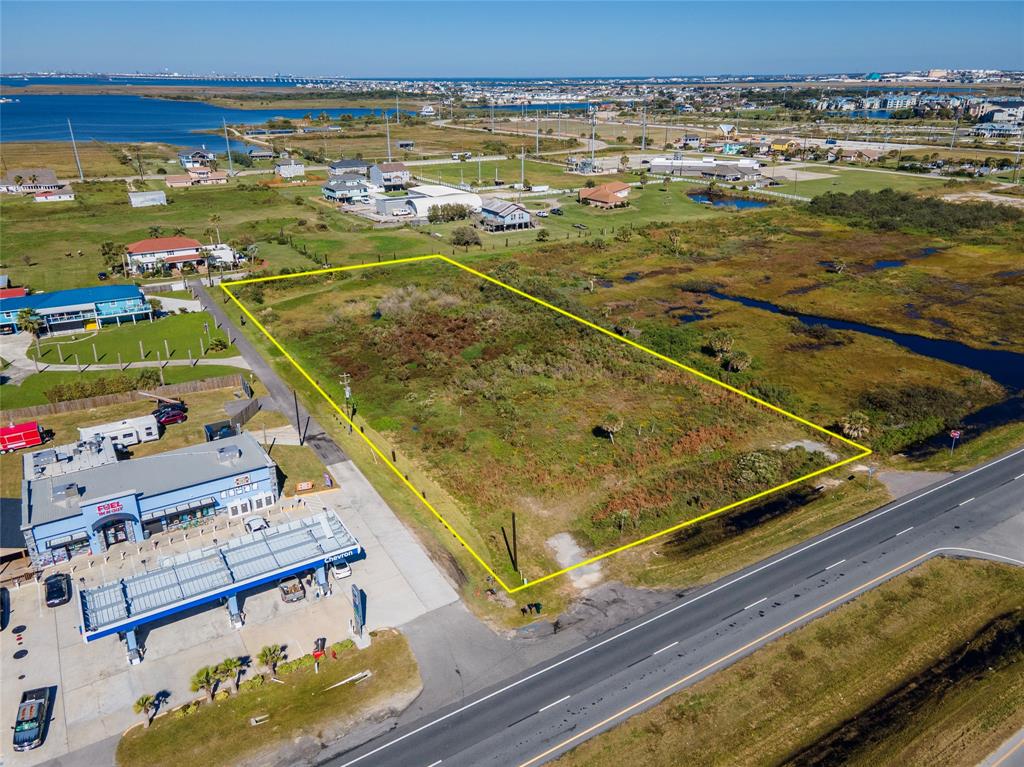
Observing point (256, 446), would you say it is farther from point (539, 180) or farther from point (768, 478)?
point (539, 180)

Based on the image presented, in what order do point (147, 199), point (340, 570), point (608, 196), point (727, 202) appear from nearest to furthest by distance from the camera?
point (340, 570)
point (147, 199)
point (608, 196)
point (727, 202)

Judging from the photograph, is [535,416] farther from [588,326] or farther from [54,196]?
[54,196]

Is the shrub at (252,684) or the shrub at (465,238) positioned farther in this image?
the shrub at (465,238)

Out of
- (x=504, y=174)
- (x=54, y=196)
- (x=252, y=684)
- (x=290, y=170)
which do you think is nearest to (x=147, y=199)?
(x=54, y=196)

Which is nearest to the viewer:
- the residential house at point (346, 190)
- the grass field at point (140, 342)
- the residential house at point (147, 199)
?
the grass field at point (140, 342)

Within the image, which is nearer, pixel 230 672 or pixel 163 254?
pixel 230 672

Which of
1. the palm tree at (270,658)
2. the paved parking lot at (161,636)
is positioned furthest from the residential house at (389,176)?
the palm tree at (270,658)

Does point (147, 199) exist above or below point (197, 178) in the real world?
below

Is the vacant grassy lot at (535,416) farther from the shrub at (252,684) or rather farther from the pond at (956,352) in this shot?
the pond at (956,352)
